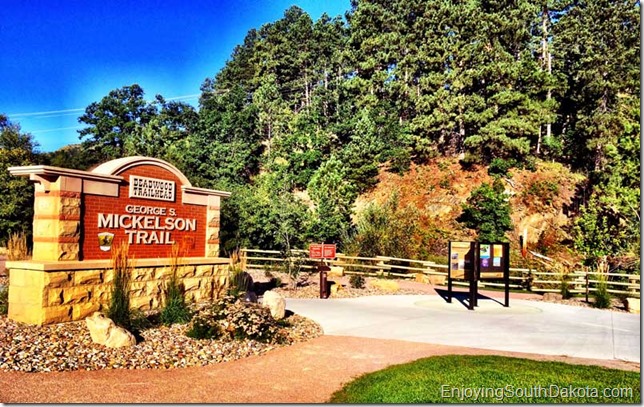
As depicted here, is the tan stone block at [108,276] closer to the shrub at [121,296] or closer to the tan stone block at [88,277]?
the tan stone block at [88,277]

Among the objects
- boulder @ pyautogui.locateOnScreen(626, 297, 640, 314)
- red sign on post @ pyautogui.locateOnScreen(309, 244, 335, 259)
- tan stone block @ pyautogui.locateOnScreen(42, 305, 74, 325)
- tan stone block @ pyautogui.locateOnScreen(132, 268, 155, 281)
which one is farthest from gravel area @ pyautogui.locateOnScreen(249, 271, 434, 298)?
tan stone block @ pyautogui.locateOnScreen(42, 305, 74, 325)

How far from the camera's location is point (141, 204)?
1121 cm

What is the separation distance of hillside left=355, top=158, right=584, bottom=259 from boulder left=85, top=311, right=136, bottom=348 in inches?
1050

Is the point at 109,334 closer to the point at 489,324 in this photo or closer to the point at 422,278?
the point at 489,324

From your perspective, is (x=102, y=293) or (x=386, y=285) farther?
(x=386, y=285)

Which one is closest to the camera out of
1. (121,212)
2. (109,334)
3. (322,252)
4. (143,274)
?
(109,334)

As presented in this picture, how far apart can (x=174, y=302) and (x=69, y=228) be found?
95.2 inches

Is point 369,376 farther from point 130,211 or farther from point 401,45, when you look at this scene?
point 401,45

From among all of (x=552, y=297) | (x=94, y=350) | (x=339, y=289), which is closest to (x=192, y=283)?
(x=94, y=350)

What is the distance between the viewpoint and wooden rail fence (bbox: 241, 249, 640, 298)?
18469 mm

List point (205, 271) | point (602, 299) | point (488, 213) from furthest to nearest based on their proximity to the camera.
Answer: point (488, 213)
point (602, 299)
point (205, 271)

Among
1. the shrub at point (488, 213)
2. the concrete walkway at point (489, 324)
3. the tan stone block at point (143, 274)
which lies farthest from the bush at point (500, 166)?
the tan stone block at point (143, 274)

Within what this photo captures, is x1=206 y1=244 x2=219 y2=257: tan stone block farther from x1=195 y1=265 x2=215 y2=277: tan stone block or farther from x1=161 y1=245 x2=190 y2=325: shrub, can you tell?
x1=161 y1=245 x2=190 y2=325: shrub

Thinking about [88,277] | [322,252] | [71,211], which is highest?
[71,211]
